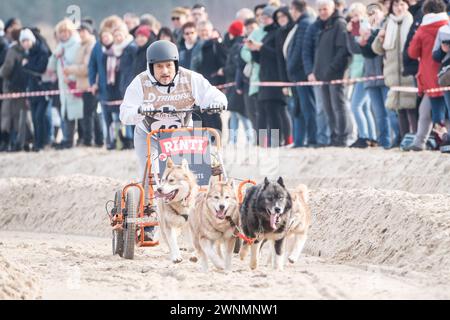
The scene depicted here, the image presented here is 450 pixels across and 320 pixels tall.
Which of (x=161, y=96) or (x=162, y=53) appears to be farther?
(x=161, y=96)

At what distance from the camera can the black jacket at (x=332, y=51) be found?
67.2 feet

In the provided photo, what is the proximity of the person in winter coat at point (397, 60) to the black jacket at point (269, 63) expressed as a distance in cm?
275

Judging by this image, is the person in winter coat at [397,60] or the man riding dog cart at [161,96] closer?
the man riding dog cart at [161,96]

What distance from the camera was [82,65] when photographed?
2623 cm

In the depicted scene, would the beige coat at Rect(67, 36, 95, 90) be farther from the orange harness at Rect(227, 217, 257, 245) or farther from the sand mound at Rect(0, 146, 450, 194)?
the orange harness at Rect(227, 217, 257, 245)

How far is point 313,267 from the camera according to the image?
42.5 ft

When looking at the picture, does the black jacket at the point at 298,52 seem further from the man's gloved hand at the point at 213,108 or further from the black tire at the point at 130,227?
the black tire at the point at 130,227

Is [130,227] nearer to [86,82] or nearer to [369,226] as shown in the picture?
[369,226]

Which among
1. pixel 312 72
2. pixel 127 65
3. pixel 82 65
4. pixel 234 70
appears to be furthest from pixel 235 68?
pixel 82 65

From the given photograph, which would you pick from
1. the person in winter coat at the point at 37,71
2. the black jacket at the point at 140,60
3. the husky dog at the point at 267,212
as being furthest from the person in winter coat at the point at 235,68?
the husky dog at the point at 267,212

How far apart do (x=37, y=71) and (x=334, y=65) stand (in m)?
8.47
